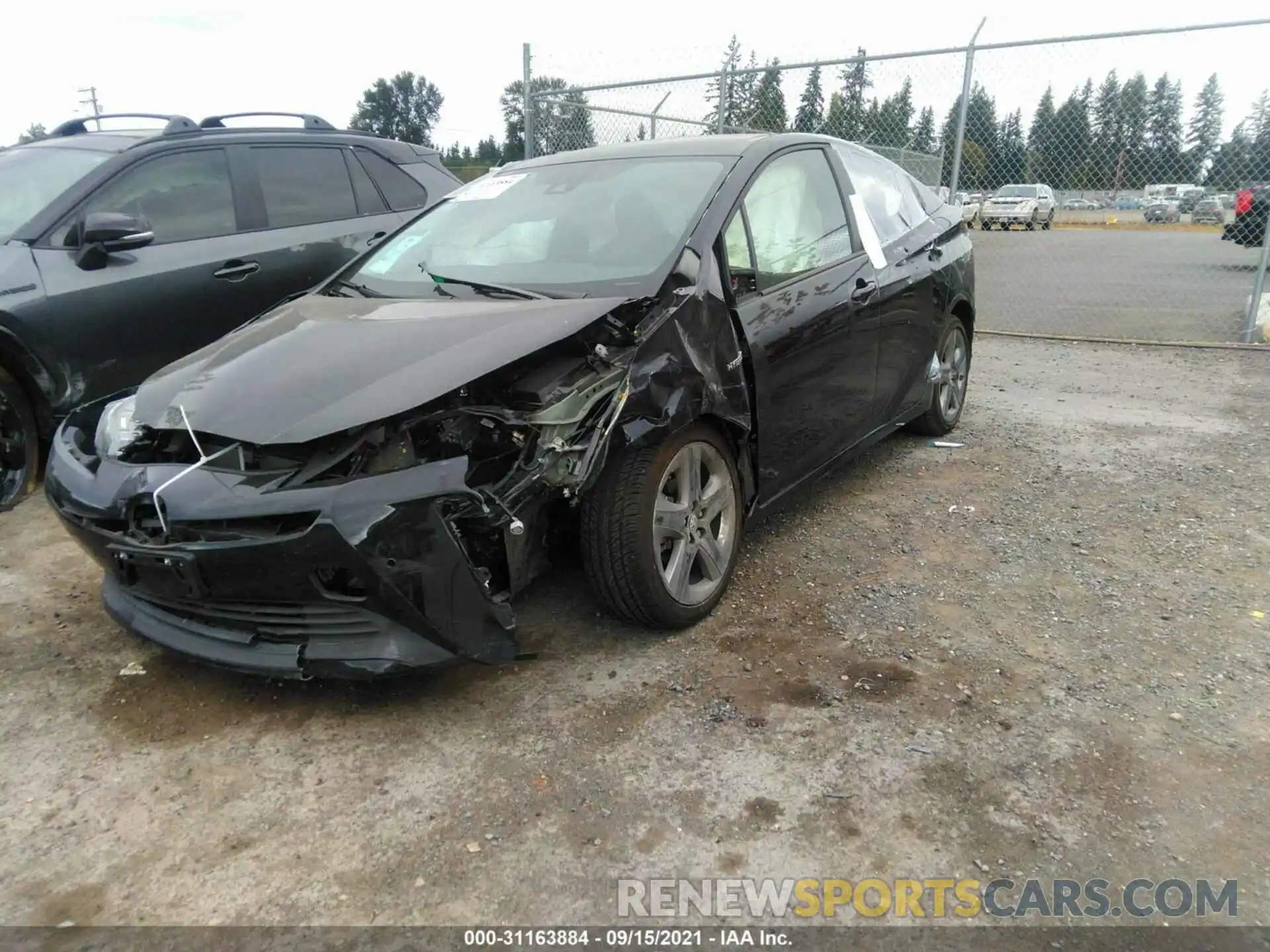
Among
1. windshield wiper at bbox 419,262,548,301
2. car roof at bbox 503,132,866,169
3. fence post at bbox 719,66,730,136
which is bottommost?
windshield wiper at bbox 419,262,548,301

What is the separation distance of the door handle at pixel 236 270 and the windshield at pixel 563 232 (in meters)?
1.40

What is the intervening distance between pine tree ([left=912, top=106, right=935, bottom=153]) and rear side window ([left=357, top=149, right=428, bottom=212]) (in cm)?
568

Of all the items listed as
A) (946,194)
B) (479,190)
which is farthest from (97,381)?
(946,194)

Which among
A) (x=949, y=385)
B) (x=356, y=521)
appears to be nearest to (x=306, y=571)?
(x=356, y=521)

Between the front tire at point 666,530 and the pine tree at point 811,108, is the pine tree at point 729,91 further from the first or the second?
the front tire at point 666,530

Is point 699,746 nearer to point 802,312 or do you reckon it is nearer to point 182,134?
point 802,312

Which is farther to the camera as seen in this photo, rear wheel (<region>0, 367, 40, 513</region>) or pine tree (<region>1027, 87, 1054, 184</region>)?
pine tree (<region>1027, 87, 1054, 184</region>)

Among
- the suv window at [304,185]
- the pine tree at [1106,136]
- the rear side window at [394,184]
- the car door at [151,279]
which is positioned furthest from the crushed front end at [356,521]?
the pine tree at [1106,136]

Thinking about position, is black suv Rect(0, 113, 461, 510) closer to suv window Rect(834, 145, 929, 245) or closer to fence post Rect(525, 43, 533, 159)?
suv window Rect(834, 145, 929, 245)

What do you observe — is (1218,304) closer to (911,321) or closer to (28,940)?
(911,321)

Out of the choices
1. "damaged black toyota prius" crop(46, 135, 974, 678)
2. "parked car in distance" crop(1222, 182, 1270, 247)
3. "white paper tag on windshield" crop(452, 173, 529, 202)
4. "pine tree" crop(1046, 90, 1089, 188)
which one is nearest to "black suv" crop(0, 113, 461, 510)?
"damaged black toyota prius" crop(46, 135, 974, 678)

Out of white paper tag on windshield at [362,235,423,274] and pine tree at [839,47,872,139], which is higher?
pine tree at [839,47,872,139]

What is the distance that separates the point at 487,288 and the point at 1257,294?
24.0 feet

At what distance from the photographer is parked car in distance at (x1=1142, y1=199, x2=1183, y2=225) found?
10.3 metres
